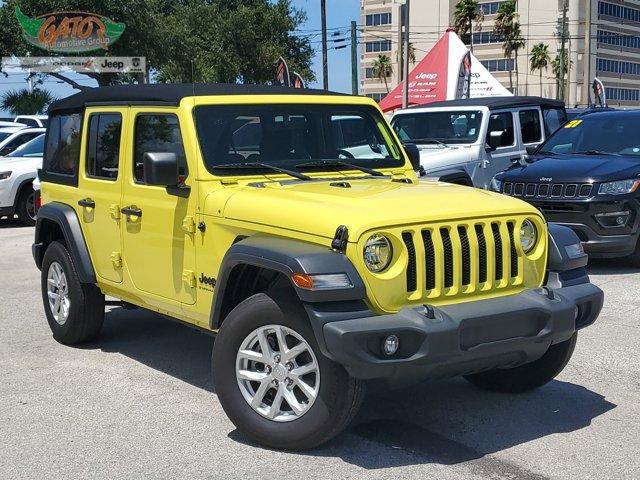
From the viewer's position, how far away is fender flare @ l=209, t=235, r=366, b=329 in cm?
418

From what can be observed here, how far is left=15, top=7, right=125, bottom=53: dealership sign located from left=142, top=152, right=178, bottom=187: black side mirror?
94.1 feet

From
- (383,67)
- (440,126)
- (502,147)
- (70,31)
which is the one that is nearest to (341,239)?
(440,126)

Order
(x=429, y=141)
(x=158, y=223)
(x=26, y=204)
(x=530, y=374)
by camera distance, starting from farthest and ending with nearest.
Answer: (x=26, y=204)
(x=429, y=141)
(x=158, y=223)
(x=530, y=374)

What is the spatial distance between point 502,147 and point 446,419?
8.24 meters

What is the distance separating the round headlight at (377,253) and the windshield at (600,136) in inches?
258

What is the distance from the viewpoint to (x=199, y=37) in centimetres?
4141

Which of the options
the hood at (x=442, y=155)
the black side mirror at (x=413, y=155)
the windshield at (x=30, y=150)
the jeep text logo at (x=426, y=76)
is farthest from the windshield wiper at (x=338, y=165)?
the jeep text logo at (x=426, y=76)

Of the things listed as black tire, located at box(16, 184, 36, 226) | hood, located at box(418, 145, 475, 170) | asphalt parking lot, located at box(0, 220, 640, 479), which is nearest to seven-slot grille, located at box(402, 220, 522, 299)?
asphalt parking lot, located at box(0, 220, 640, 479)

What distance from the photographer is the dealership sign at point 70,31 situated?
32.3 meters

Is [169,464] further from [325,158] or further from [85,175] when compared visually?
[85,175]

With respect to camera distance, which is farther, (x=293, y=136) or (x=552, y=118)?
(x=552, y=118)

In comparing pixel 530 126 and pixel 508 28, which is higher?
pixel 508 28

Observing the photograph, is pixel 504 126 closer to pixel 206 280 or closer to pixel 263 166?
pixel 263 166

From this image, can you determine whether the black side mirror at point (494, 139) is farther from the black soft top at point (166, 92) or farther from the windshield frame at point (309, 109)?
the black soft top at point (166, 92)
